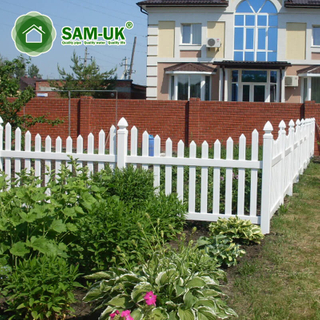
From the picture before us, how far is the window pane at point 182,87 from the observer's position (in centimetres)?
2659

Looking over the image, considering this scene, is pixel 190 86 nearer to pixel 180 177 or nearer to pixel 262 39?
pixel 262 39

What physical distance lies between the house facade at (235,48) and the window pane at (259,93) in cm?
6

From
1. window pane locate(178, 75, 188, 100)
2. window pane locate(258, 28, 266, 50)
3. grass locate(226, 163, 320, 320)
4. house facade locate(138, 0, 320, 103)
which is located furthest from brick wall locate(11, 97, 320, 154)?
grass locate(226, 163, 320, 320)

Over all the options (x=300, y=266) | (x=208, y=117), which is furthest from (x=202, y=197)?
(x=208, y=117)

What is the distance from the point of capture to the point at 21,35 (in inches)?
964

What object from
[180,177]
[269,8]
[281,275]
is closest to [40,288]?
[281,275]

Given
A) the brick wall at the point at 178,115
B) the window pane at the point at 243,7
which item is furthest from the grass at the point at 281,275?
the window pane at the point at 243,7

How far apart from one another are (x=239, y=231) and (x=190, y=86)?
21775 mm

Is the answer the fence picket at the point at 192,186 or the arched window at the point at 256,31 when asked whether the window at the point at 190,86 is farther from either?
the fence picket at the point at 192,186

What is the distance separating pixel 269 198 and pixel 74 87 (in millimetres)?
35300

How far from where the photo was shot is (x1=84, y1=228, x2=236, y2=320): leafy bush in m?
3.29

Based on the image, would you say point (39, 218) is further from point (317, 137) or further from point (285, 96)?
point (285, 96)

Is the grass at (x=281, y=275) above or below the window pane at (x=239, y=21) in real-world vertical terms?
below

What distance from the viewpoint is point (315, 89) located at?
26.9m
